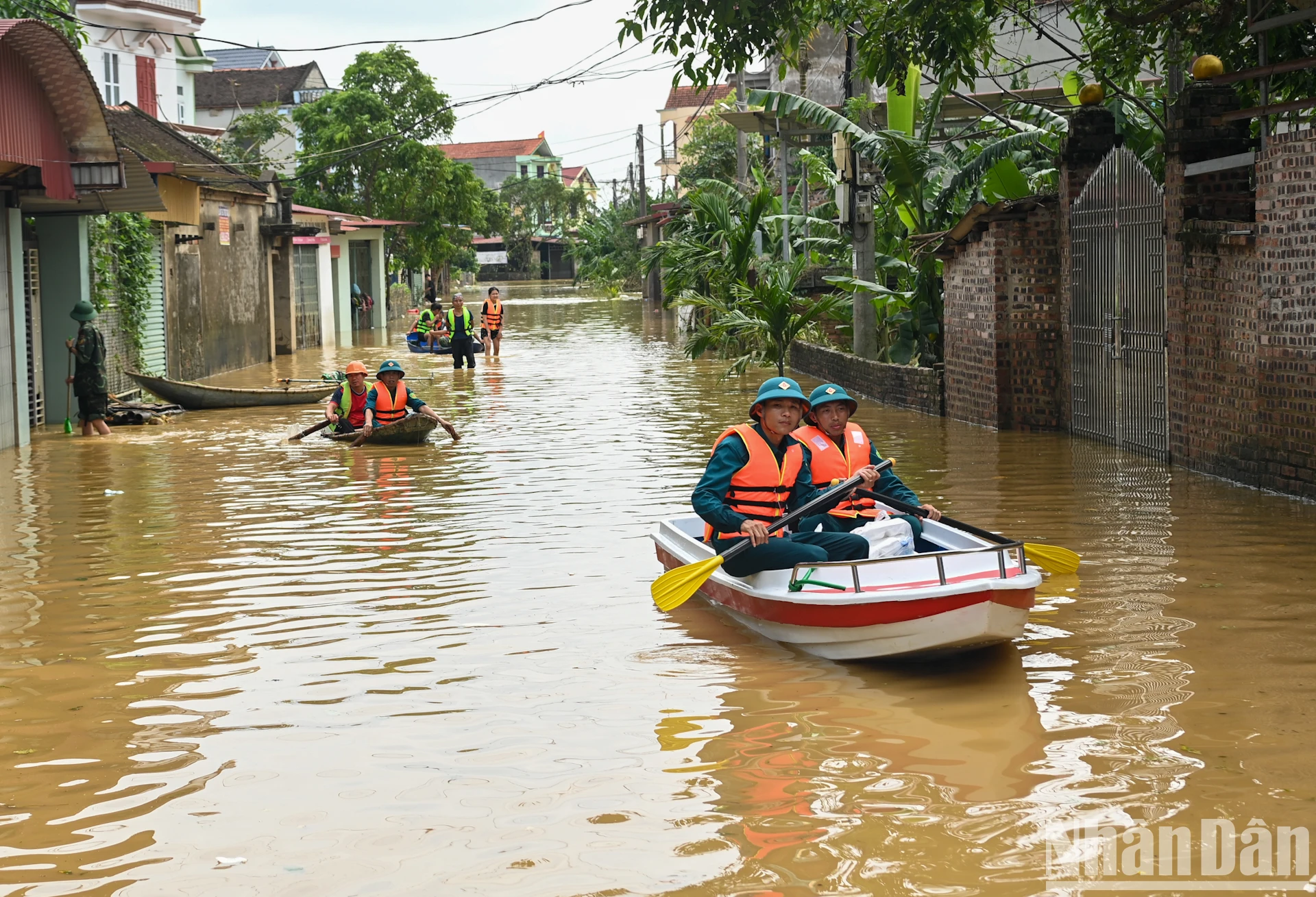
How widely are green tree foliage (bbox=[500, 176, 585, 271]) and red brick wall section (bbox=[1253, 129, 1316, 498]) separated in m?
87.8

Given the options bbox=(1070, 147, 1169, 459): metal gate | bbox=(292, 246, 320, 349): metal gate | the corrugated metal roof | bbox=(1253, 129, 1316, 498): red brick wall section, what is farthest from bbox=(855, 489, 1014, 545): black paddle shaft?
the corrugated metal roof

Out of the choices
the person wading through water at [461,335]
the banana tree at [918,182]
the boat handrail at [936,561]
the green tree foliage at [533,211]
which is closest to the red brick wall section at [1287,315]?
the boat handrail at [936,561]

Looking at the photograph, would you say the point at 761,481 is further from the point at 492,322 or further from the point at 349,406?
the point at 492,322

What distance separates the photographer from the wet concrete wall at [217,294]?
93.1 feet

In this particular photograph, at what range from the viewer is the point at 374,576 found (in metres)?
10.6

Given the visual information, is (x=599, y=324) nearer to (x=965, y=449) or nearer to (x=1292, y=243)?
(x=965, y=449)

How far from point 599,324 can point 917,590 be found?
3967 cm

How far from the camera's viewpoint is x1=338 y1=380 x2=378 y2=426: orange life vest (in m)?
18.5

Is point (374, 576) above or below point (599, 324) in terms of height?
below

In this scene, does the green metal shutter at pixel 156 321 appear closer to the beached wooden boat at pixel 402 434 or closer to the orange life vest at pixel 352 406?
the orange life vest at pixel 352 406

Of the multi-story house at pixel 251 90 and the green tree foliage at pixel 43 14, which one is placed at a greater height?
the multi-story house at pixel 251 90

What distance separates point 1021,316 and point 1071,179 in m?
1.74

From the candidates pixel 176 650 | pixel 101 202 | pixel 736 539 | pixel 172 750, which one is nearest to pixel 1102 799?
pixel 736 539

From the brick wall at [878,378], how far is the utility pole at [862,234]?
0.38 metres
